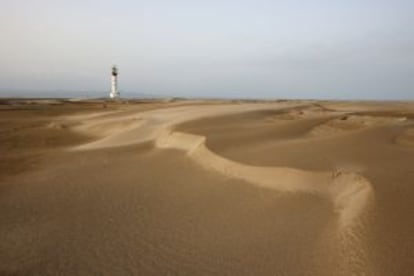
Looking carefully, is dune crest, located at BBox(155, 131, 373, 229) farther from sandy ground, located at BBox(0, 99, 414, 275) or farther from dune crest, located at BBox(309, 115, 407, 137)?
dune crest, located at BBox(309, 115, 407, 137)

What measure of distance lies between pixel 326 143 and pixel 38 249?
7651 mm

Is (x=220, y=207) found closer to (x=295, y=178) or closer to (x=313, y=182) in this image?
(x=295, y=178)

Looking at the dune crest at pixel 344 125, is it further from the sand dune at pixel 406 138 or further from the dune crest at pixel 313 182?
the dune crest at pixel 313 182

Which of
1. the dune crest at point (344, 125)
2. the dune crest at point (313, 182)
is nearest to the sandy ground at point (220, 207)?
the dune crest at point (313, 182)

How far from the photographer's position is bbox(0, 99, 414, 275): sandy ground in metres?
5.82

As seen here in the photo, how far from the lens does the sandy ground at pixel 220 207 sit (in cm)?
582

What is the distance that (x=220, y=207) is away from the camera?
321 inches

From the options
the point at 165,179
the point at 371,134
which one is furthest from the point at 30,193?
the point at 371,134

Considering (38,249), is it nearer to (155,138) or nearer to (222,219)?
(222,219)

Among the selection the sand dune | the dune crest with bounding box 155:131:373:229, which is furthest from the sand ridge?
the sand dune

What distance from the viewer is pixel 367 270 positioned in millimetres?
5035

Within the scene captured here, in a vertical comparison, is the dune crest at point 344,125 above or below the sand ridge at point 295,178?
above

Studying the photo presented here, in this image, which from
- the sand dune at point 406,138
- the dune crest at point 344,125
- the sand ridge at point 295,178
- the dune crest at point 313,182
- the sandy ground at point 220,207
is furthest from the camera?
the dune crest at point 344,125

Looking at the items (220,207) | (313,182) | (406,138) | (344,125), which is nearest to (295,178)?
(313,182)
